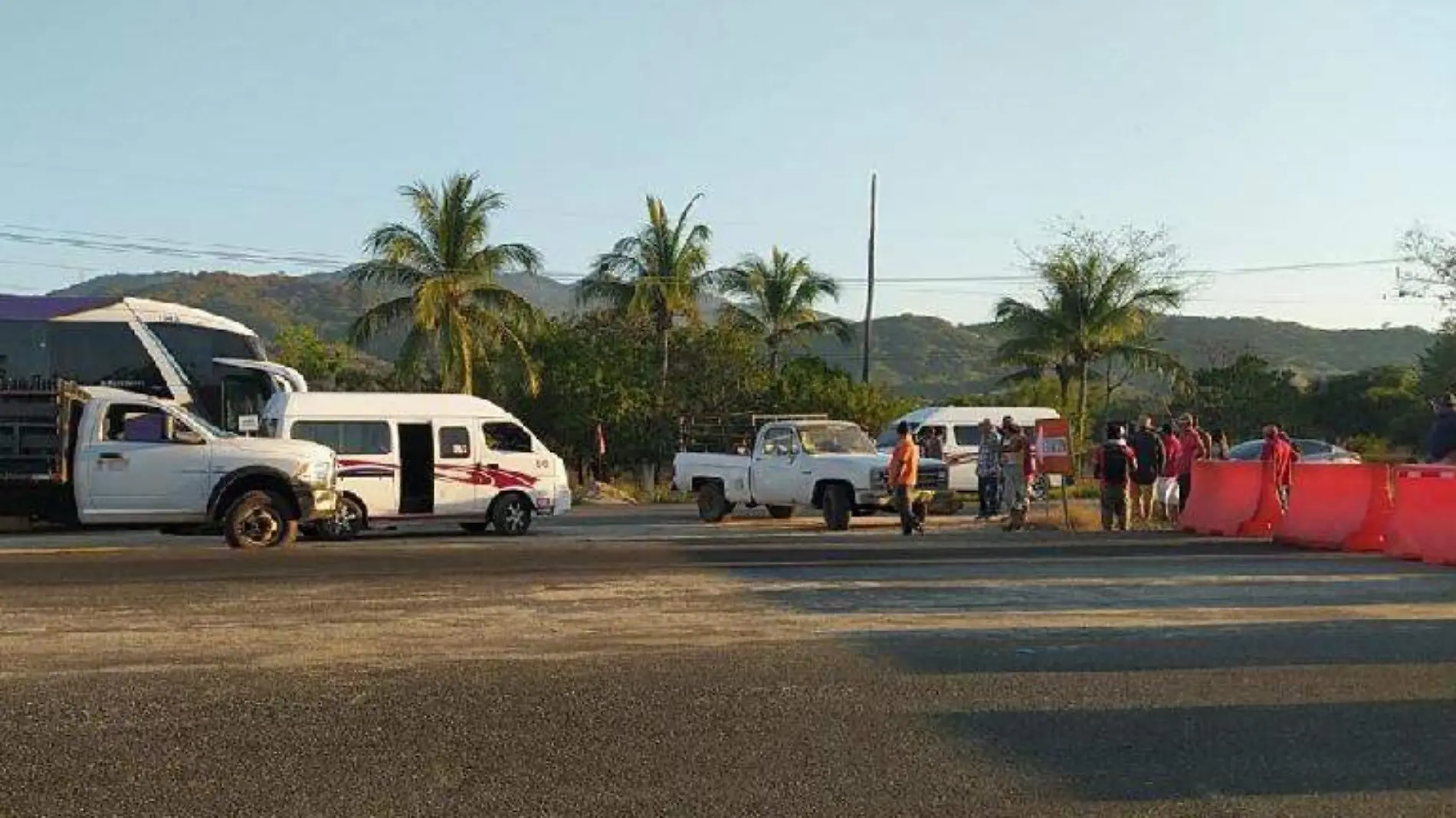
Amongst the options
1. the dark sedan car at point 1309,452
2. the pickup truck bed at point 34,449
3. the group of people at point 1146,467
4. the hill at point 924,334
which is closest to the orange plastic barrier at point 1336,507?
the group of people at point 1146,467

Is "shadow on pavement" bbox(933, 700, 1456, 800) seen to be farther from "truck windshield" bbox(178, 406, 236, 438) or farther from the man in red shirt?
"truck windshield" bbox(178, 406, 236, 438)

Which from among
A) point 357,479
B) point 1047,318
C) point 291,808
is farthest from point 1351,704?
point 1047,318

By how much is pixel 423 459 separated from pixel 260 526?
3656 mm

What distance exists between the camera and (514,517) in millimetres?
20859

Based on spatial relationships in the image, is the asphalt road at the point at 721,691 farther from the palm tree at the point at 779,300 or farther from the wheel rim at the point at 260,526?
the palm tree at the point at 779,300

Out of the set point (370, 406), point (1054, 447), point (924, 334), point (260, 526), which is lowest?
point (260, 526)

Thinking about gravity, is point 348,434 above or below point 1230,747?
above

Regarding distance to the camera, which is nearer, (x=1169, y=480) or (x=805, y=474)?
(x=1169, y=480)

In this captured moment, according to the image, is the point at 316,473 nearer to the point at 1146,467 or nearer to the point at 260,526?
the point at 260,526

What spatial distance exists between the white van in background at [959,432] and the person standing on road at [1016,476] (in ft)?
28.8

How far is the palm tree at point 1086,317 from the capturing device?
150ft

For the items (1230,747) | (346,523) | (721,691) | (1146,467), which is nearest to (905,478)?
(1146,467)

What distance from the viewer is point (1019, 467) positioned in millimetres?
21781

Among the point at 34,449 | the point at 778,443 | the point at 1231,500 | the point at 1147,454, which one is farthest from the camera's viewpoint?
the point at 778,443
